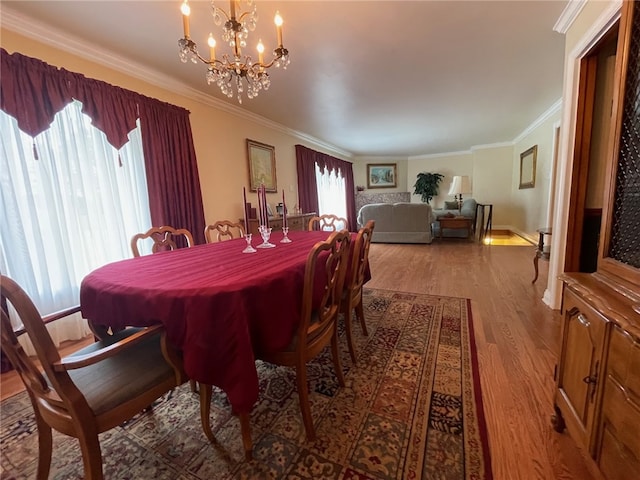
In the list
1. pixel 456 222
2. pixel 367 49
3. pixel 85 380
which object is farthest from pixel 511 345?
pixel 456 222

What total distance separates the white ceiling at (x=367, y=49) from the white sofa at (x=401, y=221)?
5.93 feet

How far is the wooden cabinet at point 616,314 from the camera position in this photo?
0.71 metres

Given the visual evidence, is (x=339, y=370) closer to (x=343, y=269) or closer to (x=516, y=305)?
(x=343, y=269)

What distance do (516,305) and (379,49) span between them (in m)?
2.60

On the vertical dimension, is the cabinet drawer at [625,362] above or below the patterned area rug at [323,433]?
above

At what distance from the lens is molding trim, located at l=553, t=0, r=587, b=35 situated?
1893mm

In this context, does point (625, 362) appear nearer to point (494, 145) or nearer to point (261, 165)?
point (261, 165)

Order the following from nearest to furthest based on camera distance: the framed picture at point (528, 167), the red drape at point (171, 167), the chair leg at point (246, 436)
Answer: the chair leg at point (246, 436)
the red drape at point (171, 167)
the framed picture at point (528, 167)

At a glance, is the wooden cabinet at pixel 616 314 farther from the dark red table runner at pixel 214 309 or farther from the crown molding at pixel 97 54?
the crown molding at pixel 97 54

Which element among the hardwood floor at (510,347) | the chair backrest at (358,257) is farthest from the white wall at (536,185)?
the chair backrest at (358,257)

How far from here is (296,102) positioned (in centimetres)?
364

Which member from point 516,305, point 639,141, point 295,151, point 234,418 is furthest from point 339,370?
point 295,151

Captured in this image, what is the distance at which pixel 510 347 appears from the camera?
1.85 metres

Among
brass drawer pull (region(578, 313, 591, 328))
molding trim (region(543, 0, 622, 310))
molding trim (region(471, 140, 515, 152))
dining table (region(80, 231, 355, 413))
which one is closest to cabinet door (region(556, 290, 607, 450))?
brass drawer pull (region(578, 313, 591, 328))
